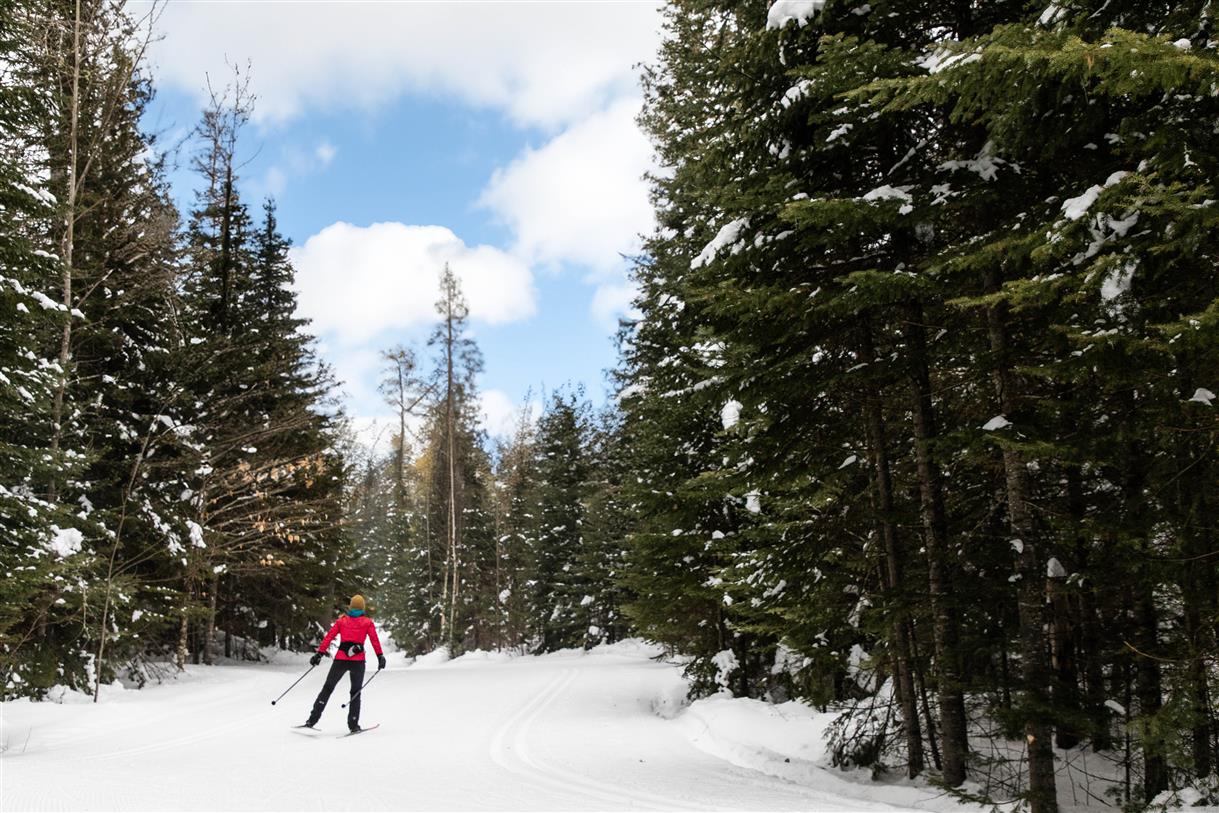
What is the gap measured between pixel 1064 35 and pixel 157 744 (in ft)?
40.3

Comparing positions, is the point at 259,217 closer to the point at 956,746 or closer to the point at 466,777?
the point at 466,777

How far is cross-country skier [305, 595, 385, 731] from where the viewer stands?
10.9m

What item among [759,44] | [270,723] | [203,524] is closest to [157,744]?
[270,723]

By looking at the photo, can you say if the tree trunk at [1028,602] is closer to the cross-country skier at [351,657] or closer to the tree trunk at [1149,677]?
the tree trunk at [1149,677]

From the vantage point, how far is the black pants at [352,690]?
425 inches

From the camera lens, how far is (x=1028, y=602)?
634cm

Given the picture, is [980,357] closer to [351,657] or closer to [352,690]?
[352,690]

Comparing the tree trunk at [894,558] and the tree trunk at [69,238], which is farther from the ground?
the tree trunk at [69,238]

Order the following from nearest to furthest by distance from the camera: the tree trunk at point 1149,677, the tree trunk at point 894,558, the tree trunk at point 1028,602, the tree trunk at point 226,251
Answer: the tree trunk at point 1028,602 < the tree trunk at point 1149,677 < the tree trunk at point 894,558 < the tree trunk at point 226,251

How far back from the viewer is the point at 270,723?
11586 millimetres

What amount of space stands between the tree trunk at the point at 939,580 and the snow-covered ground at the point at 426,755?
1.87 ft

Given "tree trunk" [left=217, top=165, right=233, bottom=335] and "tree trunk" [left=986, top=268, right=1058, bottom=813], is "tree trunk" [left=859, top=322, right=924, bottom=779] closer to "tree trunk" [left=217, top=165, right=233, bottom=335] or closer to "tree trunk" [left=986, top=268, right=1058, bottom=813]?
"tree trunk" [left=986, top=268, right=1058, bottom=813]

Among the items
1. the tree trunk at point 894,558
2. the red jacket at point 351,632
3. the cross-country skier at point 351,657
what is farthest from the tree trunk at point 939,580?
the red jacket at point 351,632

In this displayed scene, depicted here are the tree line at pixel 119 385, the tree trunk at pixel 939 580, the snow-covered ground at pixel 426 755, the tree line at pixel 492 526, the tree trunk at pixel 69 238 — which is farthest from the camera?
the tree line at pixel 492 526
